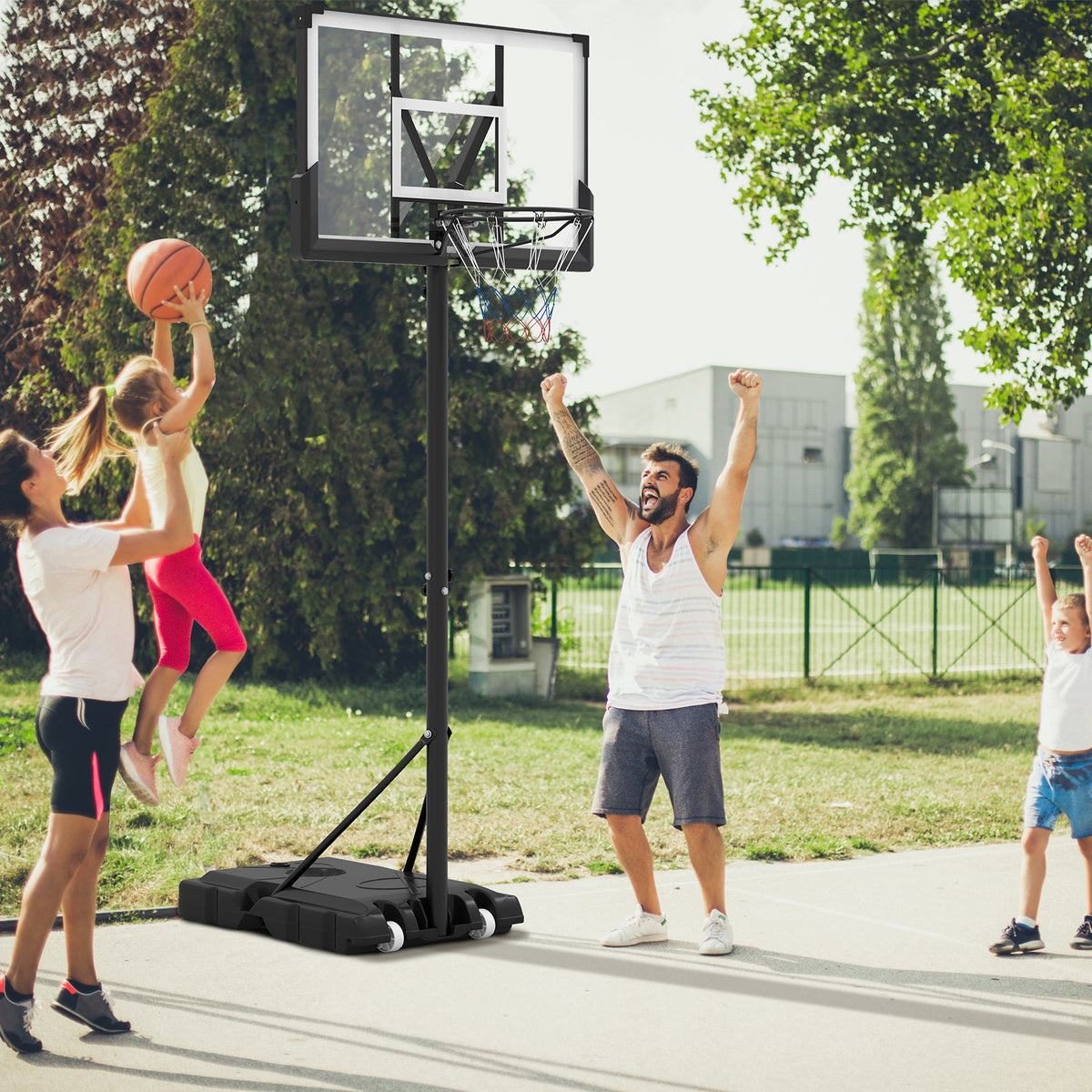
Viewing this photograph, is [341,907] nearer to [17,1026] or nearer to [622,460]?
[17,1026]

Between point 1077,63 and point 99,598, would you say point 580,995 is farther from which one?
point 1077,63

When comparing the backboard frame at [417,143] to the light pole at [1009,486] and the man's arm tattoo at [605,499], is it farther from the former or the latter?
the light pole at [1009,486]

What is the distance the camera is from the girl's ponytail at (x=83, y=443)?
5309 millimetres

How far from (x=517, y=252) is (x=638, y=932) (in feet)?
10.8

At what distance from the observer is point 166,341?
6090 millimetres

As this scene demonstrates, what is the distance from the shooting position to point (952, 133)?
16.4 metres

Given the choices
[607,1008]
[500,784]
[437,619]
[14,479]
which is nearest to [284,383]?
[500,784]

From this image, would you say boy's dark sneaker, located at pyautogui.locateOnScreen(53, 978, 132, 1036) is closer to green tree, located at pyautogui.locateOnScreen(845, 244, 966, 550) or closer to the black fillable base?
the black fillable base

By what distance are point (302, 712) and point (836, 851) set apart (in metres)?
7.68

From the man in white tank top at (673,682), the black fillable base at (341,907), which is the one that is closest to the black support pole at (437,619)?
the black fillable base at (341,907)

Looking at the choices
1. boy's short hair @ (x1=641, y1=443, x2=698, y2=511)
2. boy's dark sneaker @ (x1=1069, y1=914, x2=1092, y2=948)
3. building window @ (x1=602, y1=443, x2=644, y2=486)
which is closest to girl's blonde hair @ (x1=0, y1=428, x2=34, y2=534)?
boy's short hair @ (x1=641, y1=443, x2=698, y2=511)

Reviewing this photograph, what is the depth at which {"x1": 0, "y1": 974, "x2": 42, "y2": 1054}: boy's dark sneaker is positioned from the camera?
15.3ft

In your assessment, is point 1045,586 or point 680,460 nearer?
point 680,460

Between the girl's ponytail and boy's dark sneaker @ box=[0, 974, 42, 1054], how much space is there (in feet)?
6.33
